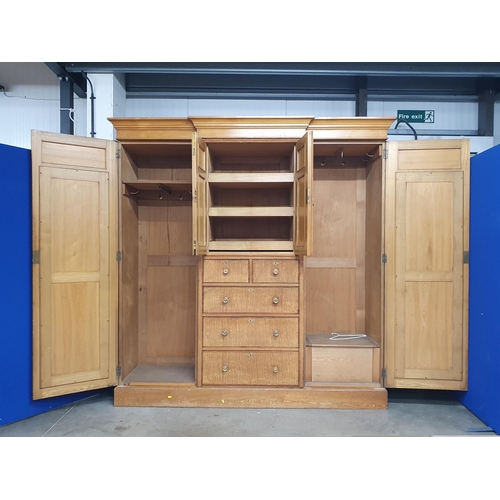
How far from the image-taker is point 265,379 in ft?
8.09

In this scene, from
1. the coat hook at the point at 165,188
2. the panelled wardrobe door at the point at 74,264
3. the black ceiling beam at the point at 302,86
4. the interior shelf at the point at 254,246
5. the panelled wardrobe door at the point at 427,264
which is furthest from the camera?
the black ceiling beam at the point at 302,86

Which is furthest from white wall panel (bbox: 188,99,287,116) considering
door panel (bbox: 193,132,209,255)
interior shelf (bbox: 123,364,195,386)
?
interior shelf (bbox: 123,364,195,386)

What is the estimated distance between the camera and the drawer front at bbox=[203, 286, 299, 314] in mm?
2482

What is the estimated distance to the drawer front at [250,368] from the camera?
2467 millimetres

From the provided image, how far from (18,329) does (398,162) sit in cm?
322

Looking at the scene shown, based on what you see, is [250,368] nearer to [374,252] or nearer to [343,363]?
[343,363]

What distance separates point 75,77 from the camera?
9.66ft

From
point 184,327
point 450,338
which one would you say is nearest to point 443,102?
point 450,338

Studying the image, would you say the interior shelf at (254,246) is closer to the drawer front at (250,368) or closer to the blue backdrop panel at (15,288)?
the drawer front at (250,368)

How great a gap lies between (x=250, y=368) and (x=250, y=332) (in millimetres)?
289

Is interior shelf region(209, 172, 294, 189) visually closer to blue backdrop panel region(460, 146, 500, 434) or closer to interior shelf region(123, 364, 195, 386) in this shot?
blue backdrop panel region(460, 146, 500, 434)

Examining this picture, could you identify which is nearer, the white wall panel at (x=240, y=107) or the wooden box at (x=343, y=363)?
the wooden box at (x=343, y=363)

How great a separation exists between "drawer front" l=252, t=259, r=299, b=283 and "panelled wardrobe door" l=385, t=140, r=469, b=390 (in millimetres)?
774

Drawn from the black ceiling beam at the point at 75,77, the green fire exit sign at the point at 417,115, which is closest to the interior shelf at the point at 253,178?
the green fire exit sign at the point at 417,115
